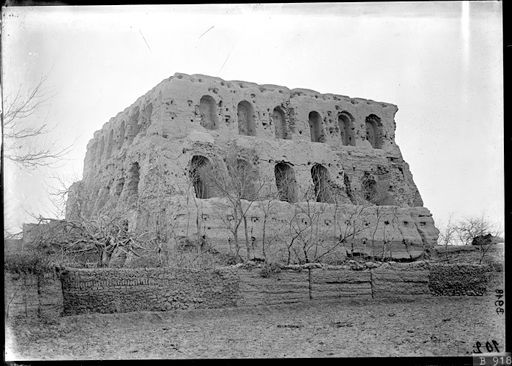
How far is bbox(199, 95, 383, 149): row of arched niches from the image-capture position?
2827 centimetres

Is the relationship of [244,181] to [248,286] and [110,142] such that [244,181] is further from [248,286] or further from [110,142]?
[248,286]

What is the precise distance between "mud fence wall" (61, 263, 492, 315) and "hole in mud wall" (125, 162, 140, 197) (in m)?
10.3

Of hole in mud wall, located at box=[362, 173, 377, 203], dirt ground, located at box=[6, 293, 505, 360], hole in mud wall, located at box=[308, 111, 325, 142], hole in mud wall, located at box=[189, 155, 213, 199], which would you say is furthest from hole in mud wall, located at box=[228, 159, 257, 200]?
dirt ground, located at box=[6, 293, 505, 360]

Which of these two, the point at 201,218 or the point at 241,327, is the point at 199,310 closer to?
the point at 241,327

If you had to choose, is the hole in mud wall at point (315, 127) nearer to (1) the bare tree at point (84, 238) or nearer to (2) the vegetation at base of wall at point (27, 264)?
(1) the bare tree at point (84, 238)

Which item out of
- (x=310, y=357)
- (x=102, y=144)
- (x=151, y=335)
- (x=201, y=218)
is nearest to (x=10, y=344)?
(x=151, y=335)

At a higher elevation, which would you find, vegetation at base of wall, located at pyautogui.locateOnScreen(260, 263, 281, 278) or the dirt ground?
vegetation at base of wall, located at pyautogui.locateOnScreen(260, 263, 281, 278)

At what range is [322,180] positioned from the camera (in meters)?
30.2

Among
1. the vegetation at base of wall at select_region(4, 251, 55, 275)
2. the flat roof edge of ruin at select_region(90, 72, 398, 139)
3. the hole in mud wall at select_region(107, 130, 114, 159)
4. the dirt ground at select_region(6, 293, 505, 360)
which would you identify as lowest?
the dirt ground at select_region(6, 293, 505, 360)

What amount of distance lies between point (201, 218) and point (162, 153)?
12.1 feet

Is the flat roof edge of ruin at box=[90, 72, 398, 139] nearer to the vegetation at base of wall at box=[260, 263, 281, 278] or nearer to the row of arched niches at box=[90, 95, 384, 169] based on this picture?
the row of arched niches at box=[90, 95, 384, 169]

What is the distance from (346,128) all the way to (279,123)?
14.2ft

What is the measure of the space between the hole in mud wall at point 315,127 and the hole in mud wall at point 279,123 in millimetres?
1861

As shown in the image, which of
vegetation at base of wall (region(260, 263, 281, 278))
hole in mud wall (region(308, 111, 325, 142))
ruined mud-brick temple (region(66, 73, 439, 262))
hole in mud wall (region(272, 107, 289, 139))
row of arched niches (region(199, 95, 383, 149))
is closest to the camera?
vegetation at base of wall (region(260, 263, 281, 278))
